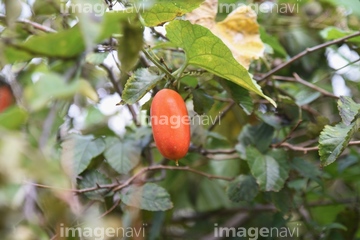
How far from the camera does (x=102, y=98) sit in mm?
1040

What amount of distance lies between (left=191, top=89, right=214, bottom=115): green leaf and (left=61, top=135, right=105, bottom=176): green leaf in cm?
18

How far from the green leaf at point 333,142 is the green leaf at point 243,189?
210 millimetres

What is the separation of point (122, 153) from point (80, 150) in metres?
0.07

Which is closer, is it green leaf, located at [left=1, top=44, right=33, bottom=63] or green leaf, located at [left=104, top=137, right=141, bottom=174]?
green leaf, located at [left=1, top=44, right=33, bottom=63]

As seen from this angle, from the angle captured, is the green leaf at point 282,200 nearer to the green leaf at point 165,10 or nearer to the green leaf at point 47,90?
the green leaf at point 165,10

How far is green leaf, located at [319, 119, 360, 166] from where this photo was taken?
64cm

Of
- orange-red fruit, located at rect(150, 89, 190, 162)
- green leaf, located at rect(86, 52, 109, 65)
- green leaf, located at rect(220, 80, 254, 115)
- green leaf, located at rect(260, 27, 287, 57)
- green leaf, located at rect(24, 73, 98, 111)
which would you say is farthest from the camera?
green leaf, located at rect(260, 27, 287, 57)

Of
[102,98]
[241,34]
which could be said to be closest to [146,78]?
[241,34]

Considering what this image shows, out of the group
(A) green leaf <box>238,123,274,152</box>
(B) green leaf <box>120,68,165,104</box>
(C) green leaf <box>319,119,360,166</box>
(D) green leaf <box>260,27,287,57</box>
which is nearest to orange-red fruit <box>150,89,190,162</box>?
(B) green leaf <box>120,68,165,104</box>

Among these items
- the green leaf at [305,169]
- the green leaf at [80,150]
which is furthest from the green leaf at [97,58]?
the green leaf at [305,169]

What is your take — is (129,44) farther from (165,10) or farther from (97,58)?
(97,58)

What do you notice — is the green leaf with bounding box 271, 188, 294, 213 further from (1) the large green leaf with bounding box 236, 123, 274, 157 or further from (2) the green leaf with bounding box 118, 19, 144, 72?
(2) the green leaf with bounding box 118, 19, 144, 72

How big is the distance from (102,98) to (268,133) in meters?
0.34

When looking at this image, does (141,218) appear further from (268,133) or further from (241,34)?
(241,34)
